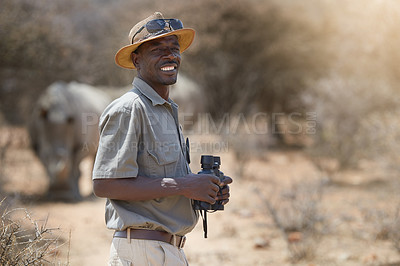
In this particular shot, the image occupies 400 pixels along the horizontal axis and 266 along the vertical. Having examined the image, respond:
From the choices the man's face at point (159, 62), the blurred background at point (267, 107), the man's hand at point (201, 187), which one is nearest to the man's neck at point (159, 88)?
the man's face at point (159, 62)

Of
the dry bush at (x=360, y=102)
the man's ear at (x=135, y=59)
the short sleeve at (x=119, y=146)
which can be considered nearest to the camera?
the short sleeve at (x=119, y=146)

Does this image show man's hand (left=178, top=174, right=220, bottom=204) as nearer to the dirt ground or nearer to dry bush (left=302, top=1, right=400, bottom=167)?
the dirt ground

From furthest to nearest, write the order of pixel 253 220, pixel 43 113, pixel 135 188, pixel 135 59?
pixel 43 113, pixel 253 220, pixel 135 59, pixel 135 188

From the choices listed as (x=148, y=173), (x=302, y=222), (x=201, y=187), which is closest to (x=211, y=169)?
(x=201, y=187)

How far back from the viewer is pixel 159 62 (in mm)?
2402

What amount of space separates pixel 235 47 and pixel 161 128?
1215cm

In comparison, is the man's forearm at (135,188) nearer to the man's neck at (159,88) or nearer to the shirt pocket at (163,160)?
the shirt pocket at (163,160)

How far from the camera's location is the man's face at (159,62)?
240 centimetres

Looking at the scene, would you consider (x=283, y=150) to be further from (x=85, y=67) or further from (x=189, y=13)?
(x=85, y=67)

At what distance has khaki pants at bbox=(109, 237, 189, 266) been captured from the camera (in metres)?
2.21

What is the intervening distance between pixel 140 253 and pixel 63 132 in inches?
212

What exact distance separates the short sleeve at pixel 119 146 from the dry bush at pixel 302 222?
3.39 m

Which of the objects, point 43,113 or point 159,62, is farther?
point 43,113

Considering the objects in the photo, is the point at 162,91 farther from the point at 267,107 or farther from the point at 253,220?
the point at 267,107
